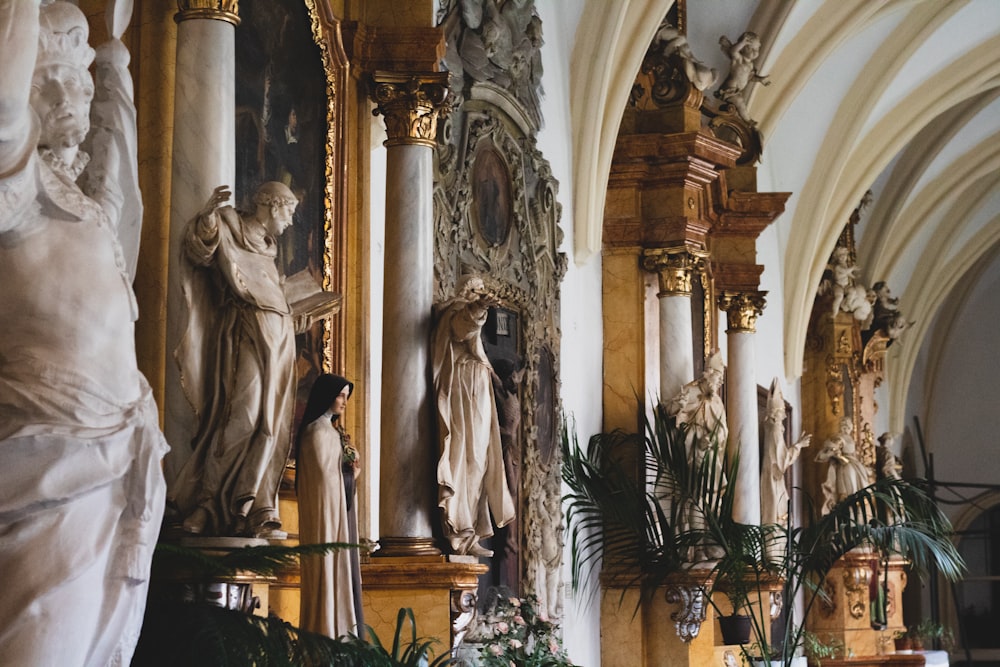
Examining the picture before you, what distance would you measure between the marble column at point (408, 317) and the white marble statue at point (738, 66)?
273 inches

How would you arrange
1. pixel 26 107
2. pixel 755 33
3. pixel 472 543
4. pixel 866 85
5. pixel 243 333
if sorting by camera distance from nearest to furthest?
1. pixel 26 107
2. pixel 243 333
3. pixel 472 543
4. pixel 755 33
5. pixel 866 85

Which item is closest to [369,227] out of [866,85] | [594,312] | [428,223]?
[428,223]

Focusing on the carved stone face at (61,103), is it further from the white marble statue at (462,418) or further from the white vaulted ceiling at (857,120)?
the white vaulted ceiling at (857,120)

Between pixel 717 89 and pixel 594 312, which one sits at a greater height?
pixel 717 89

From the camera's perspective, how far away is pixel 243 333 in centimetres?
644

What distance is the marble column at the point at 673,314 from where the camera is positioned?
14.1 meters

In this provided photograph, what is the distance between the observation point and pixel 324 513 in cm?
703

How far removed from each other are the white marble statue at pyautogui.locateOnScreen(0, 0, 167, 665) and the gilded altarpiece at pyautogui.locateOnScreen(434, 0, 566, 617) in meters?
6.00

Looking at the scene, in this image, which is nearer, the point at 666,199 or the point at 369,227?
the point at 369,227

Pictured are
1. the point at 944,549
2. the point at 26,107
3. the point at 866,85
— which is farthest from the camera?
the point at 866,85

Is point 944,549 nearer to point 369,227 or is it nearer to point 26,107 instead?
point 369,227

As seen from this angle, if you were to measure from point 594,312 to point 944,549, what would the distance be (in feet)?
12.4

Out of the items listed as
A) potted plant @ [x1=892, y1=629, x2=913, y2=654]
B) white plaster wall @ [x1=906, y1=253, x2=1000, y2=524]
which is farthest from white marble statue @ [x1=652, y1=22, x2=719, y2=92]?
white plaster wall @ [x1=906, y1=253, x2=1000, y2=524]

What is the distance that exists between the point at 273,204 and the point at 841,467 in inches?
549
